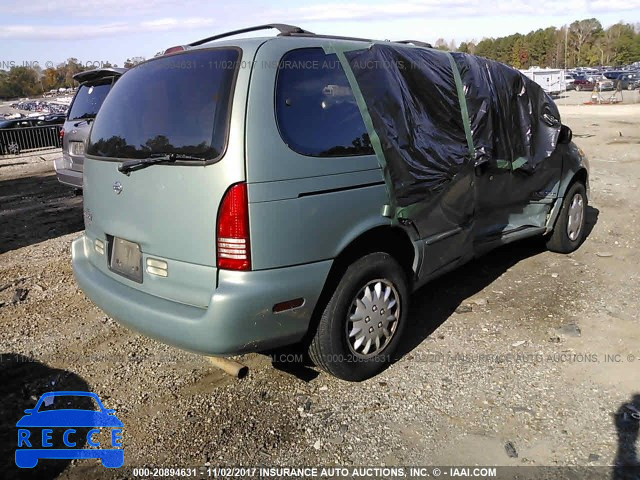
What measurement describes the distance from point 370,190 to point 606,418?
1891 mm

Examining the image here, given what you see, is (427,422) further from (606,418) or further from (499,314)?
(499,314)

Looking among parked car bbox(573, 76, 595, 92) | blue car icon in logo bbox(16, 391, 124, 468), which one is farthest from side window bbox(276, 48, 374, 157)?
parked car bbox(573, 76, 595, 92)

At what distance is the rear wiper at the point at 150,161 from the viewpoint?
9.30ft

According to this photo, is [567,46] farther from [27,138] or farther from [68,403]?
[68,403]

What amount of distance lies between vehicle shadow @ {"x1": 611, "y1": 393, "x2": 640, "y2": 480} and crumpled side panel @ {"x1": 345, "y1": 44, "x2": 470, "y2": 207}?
1.77 m

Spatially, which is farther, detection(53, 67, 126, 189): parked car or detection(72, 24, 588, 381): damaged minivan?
detection(53, 67, 126, 189): parked car

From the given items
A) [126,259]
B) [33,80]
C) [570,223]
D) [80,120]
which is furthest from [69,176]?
[33,80]

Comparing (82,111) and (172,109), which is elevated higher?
(172,109)

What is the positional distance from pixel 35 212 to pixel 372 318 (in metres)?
7.34

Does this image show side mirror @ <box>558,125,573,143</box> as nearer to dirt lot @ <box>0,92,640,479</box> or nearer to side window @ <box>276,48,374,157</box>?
dirt lot @ <box>0,92,640,479</box>

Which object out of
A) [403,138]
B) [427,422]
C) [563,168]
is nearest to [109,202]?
[403,138]

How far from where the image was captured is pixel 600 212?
7.64m

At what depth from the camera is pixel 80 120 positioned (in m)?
8.01

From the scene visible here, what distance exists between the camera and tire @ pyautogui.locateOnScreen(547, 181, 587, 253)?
5605 millimetres
